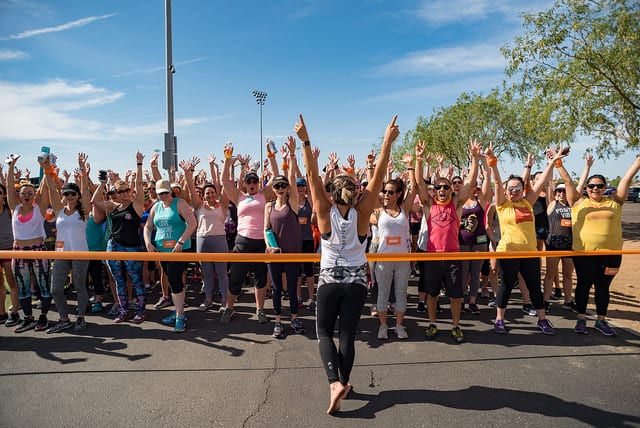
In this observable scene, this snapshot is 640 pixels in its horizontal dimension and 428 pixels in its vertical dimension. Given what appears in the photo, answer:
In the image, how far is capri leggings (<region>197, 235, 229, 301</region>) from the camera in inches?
226

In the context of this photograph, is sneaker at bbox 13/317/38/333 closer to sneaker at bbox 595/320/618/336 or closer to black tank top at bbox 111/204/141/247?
black tank top at bbox 111/204/141/247

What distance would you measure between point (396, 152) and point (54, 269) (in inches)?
1893

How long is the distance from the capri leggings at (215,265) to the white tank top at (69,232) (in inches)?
67.5

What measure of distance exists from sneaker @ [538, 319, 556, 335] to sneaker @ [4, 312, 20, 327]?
791 cm

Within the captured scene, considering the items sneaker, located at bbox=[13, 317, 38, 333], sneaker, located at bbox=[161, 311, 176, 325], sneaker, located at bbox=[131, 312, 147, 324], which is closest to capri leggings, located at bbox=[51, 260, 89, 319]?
sneaker, located at bbox=[13, 317, 38, 333]

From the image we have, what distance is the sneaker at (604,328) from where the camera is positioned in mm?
4719

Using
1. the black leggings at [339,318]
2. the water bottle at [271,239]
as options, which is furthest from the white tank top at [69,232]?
the black leggings at [339,318]

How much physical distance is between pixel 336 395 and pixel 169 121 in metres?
10.00

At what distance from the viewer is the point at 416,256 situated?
4289mm

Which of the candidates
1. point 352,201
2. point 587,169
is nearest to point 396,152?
point 587,169

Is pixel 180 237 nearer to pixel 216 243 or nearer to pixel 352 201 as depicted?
pixel 216 243

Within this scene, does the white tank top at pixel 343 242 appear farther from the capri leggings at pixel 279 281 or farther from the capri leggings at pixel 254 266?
the capri leggings at pixel 254 266

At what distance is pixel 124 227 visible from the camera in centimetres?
546

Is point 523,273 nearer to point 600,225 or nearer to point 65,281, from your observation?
point 600,225
